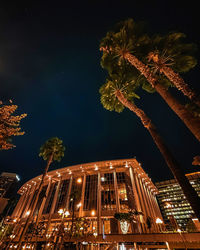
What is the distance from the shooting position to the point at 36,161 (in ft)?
255

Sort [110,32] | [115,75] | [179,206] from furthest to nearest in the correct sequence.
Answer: [179,206], [115,75], [110,32]

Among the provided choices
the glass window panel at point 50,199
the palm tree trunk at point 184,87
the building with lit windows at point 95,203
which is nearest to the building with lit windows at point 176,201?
the building with lit windows at point 95,203

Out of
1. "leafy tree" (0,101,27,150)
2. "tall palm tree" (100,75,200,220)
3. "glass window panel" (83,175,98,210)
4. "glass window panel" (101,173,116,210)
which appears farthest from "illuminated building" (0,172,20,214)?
"tall palm tree" (100,75,200,220)

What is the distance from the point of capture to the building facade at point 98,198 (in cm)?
2020

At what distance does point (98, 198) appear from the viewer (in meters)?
22.6

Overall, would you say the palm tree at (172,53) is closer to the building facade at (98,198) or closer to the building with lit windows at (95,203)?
the building with lit windows at (95,203)

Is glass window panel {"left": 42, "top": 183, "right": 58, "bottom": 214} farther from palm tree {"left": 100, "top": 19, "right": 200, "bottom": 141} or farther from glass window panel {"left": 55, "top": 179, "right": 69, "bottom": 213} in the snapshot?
palm tree {"left": 100, "top": 19, "right": 200, "bottom": 141}

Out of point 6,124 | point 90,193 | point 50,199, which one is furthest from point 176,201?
point 6,124

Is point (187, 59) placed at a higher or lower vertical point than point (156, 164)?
lower

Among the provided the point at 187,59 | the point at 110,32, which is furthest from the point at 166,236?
the point at 110,32

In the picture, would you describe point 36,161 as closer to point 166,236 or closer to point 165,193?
point 166,236

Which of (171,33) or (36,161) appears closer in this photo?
(171,33)

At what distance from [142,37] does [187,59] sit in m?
4.03

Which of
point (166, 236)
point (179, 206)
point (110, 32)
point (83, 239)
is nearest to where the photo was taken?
point (166, 236)
